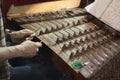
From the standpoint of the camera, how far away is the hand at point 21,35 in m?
1.21

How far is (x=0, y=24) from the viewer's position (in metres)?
1.10

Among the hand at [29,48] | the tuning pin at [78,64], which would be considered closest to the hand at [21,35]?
the hand at [29,48]

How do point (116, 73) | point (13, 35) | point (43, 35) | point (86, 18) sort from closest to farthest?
point (116, 73) → point (43, 35) → point (13, 35) → point (86, 18)

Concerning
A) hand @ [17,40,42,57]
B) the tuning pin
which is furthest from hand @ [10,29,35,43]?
the tuning pin

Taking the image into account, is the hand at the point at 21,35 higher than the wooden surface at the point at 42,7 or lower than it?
lower

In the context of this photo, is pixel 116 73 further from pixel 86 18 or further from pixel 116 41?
pixel 86 18

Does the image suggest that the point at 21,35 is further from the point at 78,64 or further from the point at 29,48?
the point at 78,64

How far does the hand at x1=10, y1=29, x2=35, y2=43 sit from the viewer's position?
3.97 ft

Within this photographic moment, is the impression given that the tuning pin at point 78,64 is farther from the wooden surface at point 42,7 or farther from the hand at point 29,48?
Answer: the wooden surface at point 42,7

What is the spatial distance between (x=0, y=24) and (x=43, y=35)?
0.21 meters

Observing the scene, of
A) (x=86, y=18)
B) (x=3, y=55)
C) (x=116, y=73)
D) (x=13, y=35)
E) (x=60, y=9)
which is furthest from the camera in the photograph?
(x=60, y=9)

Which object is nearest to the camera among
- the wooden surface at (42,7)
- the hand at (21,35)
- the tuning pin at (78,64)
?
the tuning pin at (78,64)

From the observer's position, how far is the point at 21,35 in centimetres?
127

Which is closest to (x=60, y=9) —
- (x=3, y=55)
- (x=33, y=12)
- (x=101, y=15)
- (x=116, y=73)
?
(x=33, y=12)
